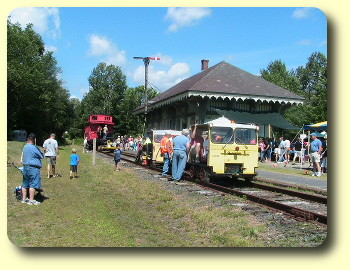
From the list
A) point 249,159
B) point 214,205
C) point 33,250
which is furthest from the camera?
point 249,159

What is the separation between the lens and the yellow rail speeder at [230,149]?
1283 cm

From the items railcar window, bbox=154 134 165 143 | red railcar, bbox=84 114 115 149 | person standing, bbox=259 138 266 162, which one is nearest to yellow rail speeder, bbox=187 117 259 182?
railcar window, bbox=154 134 165 143

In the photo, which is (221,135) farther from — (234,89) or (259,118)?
(259,118)

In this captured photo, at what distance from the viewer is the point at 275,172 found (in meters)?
18.6

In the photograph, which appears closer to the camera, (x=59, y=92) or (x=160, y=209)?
(x=160, y=209)

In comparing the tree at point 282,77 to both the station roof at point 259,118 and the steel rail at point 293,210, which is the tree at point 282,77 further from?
the steel rail at point 293,210

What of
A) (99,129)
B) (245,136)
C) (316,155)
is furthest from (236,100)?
(99,129)

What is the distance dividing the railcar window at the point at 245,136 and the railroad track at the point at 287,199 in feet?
4.86

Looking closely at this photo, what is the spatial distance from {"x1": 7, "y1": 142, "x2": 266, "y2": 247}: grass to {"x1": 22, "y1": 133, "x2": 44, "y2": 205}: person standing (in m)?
0.30

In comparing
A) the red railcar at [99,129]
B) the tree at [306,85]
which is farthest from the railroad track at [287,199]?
the red railcar at [99,129]

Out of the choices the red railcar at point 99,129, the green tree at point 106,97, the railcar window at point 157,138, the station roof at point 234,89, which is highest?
the green tree at point 106,97

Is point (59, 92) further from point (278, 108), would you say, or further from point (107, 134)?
point (278, 108)
